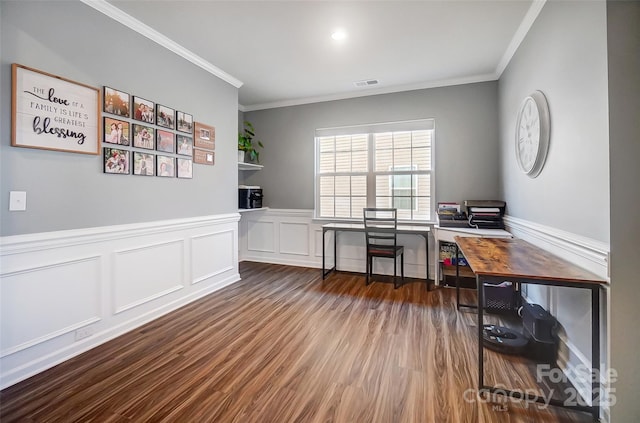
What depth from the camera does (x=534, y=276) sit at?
1479 mm

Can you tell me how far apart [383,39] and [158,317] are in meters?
3.46

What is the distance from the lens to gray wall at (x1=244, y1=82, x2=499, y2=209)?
3.63 metres

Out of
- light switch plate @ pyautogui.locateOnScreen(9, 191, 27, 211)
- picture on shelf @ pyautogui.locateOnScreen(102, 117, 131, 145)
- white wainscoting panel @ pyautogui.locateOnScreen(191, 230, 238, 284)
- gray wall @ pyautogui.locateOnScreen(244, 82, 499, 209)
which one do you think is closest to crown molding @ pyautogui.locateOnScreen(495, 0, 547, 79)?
gray wall @ pyautogui.locateOnScreen(244, 82, 499, 209)

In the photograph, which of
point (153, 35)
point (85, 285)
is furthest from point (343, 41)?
point (85, 285)

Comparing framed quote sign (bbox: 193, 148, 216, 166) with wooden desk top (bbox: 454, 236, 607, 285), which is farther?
framed quote sign (bbox: 193, 148, 216, 166)

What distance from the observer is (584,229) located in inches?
63.1

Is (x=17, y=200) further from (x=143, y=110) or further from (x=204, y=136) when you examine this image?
(x=204, y=136)

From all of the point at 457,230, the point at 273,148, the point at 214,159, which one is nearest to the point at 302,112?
the point at 273,148

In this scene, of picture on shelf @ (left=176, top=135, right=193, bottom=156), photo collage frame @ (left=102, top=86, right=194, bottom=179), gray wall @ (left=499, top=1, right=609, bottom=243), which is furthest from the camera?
picture on shelf @ (left=176, top=135, right=193, bottom=156)

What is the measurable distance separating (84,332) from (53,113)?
1.61m

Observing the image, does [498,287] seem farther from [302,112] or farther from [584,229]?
[302,112]

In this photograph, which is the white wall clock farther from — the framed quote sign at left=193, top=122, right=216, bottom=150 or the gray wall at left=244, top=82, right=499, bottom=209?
the framed quote sign at left=193, top=122, right=216, bottom=150

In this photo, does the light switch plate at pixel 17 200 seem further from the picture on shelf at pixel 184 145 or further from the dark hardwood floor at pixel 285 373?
the picture on shelf at pixel 184 145

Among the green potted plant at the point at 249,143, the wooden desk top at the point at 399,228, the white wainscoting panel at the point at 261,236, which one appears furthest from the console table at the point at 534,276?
the green potted plant at the point at 249,143
